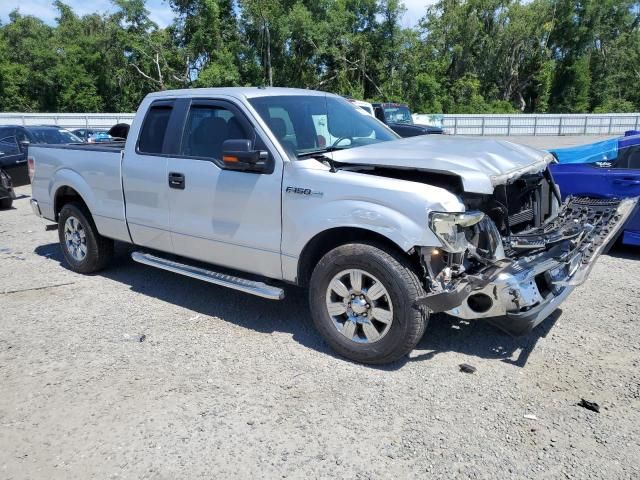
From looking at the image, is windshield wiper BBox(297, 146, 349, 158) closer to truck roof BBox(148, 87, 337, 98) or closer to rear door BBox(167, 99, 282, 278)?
rear door BBox(167, 99, 282, 278)

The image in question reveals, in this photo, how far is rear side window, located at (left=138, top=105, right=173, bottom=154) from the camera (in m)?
5.26

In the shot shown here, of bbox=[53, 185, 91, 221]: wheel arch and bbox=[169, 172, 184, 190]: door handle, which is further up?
bbox=[169, 172, 184, 190]: door handle

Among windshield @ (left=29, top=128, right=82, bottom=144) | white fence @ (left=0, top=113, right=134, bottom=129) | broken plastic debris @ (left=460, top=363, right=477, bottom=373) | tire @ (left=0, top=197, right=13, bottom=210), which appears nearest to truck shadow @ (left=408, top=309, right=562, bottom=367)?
broken plastic debris @ (left=460, top=363, right=477, bottom=373)

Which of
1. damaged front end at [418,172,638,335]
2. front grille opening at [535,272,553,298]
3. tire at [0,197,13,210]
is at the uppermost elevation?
damaged front end at [418,172,638,335]

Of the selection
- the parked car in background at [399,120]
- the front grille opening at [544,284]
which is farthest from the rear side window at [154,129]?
the parked car in background at [399,120]

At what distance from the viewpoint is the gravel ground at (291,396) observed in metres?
3.03

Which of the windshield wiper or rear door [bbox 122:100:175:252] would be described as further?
rear door [bbox 122:100:175:252]

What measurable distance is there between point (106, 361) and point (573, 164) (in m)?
5.99

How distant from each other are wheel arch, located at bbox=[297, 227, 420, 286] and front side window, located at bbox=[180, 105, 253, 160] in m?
1.12

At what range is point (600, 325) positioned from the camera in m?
4.71

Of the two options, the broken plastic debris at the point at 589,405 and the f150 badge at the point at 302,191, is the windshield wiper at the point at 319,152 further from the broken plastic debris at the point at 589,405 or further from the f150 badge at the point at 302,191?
the broken plastic debris at the point at 589,405

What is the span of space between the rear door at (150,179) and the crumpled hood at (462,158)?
1829 mm

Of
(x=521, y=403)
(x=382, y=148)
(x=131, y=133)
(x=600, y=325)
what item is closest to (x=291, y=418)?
(x=521, y=403)

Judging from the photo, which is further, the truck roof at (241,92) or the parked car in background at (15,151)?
the parked car in background at (15,151)
